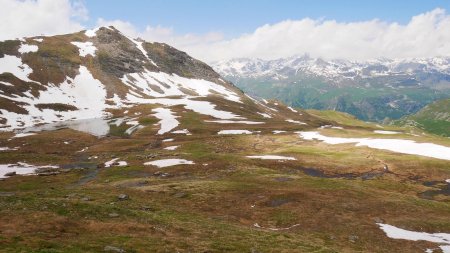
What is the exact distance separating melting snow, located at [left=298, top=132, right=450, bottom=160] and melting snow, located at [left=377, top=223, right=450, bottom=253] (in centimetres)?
5735

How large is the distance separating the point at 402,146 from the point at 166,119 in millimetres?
91881

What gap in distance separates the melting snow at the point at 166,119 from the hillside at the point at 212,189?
979 mm

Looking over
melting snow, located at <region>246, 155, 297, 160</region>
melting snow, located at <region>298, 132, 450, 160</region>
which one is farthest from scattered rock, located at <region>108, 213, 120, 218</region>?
melting snow, located at <region>298, 132, 450, 160</region>

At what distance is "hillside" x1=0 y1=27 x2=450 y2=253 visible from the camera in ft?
119

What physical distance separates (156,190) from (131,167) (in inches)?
1043

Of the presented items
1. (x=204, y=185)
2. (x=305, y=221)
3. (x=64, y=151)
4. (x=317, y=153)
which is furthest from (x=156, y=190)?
(x=64, y=151)

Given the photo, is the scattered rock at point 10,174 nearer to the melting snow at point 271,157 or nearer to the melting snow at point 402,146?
the melting snow at point 271,157

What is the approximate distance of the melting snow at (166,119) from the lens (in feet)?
492

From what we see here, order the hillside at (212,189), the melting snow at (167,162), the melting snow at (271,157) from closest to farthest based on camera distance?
the hillside at (212,189)
the melting snow at (167,162)
the melting snow at (271,157)

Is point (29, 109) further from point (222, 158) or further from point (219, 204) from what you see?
point (219, 204)

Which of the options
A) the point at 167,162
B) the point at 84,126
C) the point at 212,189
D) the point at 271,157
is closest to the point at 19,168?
the point at 167,162

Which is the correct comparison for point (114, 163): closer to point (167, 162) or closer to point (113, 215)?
point (167, 162)

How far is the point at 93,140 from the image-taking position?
430 ft

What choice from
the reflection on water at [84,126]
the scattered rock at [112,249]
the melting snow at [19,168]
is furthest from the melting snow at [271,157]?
the reflection on water at [84,126]
